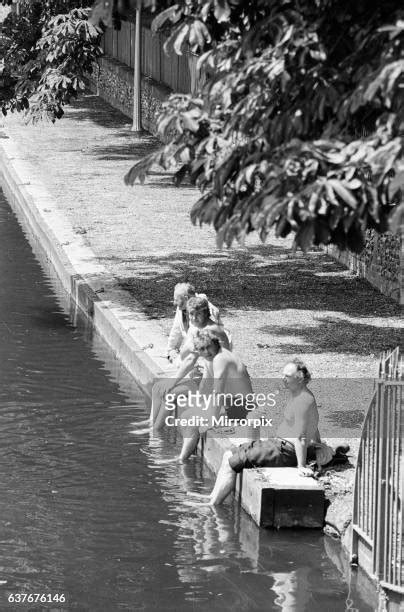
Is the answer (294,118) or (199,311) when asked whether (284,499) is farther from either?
(294,118)

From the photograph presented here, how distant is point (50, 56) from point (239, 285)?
3679 mm

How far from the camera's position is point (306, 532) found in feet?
32.0

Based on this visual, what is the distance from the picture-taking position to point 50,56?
17500mm

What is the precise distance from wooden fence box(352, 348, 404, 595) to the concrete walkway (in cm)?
232

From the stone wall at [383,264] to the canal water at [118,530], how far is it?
375 centimetres

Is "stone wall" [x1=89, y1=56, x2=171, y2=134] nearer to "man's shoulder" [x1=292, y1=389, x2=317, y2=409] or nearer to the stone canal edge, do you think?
the stone canal edge

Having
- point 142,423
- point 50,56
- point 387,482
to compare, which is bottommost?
point 142,423

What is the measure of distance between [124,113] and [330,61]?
29.0 metres

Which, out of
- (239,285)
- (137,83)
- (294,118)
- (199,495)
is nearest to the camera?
(294,118)

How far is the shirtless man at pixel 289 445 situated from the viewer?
10023mm

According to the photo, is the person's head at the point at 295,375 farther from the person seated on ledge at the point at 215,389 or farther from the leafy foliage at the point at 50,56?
the leafy foliage at the point at 50,56

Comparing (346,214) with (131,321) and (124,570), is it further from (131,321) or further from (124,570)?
(131,321)

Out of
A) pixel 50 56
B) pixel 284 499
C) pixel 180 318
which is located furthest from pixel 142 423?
pixel 50 56

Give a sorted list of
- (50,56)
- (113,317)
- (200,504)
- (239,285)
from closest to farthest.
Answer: (200,504) < (113,317) < (239,285) < (50,56)
